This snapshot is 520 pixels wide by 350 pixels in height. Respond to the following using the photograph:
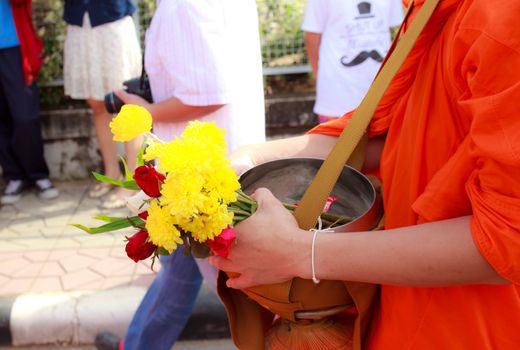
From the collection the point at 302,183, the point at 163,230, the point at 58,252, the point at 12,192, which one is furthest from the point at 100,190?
the point at 163,230

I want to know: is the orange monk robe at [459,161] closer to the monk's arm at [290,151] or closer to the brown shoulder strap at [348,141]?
the brown shoulder strap at [348,141]

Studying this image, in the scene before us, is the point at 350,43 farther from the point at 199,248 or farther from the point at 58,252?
the point at 199,248

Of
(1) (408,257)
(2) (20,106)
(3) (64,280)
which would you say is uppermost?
(1) (408,257)

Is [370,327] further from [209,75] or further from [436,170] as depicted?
[209,75]

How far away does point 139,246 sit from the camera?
4.44ft

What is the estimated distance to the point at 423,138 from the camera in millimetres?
1292

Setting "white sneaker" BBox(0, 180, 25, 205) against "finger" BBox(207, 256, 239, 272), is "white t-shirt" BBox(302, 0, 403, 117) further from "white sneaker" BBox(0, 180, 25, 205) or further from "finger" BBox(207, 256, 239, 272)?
"white sneaker" BBox(0, 180, 25, 205)

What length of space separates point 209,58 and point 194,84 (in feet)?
0.39

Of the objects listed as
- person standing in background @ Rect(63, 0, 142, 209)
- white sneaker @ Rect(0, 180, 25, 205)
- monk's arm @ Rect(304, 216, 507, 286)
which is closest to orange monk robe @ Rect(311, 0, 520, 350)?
monk's arm @ Rect(304, 216, 507, 286)

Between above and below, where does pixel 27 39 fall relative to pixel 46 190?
above

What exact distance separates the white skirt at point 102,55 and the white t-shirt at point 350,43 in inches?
70.6

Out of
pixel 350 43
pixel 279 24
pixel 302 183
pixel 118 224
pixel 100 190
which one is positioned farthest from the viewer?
pixel 279 24

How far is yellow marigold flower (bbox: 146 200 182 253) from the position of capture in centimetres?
125

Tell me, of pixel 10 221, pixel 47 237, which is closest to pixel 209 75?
pixel 47 237
